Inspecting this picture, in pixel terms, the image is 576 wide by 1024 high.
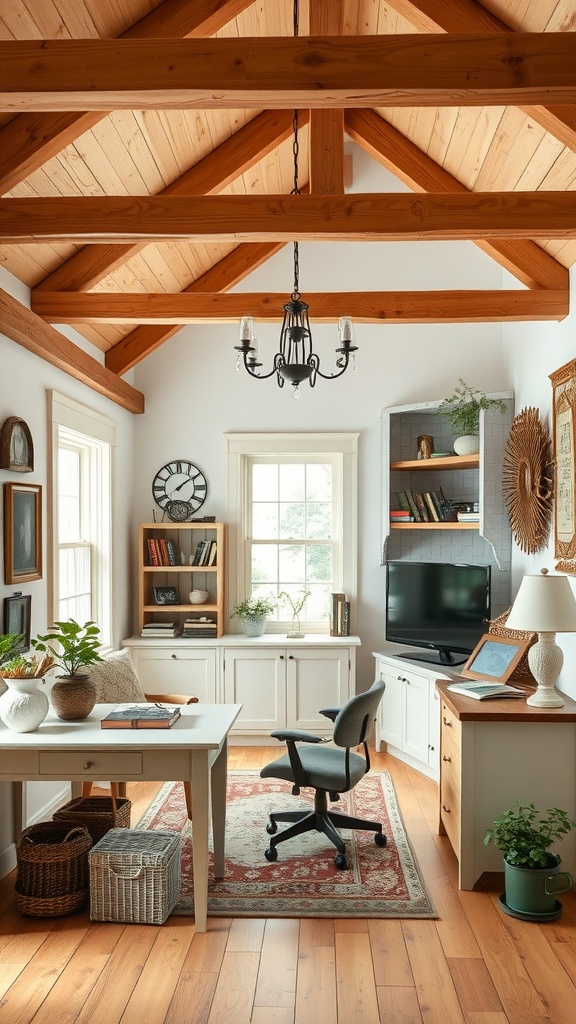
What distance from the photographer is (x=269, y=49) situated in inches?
95.6

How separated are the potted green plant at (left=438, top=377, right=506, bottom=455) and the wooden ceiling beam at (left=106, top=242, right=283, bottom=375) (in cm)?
175

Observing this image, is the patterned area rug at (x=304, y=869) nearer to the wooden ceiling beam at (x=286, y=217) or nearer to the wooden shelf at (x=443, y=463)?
the wooden shelf at (x=443, y=463)

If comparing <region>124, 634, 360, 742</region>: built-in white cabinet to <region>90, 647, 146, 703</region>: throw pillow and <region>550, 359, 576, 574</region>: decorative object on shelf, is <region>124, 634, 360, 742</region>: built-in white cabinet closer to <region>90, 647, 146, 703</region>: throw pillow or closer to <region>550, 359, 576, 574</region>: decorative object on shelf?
<region>90, 647, 146, 703</region>: throw pillow

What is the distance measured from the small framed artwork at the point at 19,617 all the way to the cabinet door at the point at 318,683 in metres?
2.33

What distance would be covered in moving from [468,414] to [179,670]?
8.81 feet

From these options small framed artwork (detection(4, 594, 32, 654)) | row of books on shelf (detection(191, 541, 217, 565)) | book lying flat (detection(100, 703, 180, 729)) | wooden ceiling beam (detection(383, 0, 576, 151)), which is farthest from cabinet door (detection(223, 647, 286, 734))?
wooden ceiling beam (detection(383, 0, 576, 151))

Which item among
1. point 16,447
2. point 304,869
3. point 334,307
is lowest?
point 304,869

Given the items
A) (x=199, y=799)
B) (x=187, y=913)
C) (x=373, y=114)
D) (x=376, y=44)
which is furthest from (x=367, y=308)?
(x=187, y=913)

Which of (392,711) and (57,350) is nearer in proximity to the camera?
(57,350)

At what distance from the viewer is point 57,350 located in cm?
454

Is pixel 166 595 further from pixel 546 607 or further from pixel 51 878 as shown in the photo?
pixel 546 607

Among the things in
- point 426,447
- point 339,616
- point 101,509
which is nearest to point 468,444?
point 426,447

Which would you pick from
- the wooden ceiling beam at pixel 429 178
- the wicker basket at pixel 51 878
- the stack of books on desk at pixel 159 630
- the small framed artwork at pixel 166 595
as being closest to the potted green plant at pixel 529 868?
the wicker basket at pixel 51 878

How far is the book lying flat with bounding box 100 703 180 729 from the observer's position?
351 centimetres
